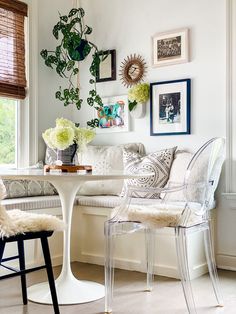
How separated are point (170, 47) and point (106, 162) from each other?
3.79 feet

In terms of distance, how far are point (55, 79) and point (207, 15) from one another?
1.61m

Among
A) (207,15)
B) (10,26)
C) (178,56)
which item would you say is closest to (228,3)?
(207,15)

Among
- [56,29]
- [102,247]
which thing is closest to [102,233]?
[102,247]

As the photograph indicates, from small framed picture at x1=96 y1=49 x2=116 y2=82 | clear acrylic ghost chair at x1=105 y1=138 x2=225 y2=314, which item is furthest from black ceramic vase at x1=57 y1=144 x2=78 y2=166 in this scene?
small framed picture at x1=96 y1=49 x2=116 y2=82

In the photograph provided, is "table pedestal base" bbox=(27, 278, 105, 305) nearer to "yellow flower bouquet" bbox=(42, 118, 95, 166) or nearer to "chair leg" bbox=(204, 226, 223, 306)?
"chair leg" bbox=(204, 226, 223, 306)

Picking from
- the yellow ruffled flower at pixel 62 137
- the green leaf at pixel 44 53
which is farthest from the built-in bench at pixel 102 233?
the green leaf at pixel 44 53

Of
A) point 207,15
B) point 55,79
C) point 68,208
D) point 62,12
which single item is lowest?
point 68,208

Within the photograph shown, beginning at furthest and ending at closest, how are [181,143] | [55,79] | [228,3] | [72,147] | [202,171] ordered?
1. [55,79]
2. [181,143]
3. [228,3]
4. [72,147]
5. [202,171]

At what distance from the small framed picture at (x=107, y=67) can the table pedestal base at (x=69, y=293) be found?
6.96 feet

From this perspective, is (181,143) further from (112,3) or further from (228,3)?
(112,3)

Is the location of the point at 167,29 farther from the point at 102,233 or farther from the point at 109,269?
A: the point at 109,269

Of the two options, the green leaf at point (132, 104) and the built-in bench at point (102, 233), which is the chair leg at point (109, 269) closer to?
the built-in bench at point (102, 233)

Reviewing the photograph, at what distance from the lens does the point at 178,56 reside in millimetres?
3855

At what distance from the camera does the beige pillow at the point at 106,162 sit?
155 inches
